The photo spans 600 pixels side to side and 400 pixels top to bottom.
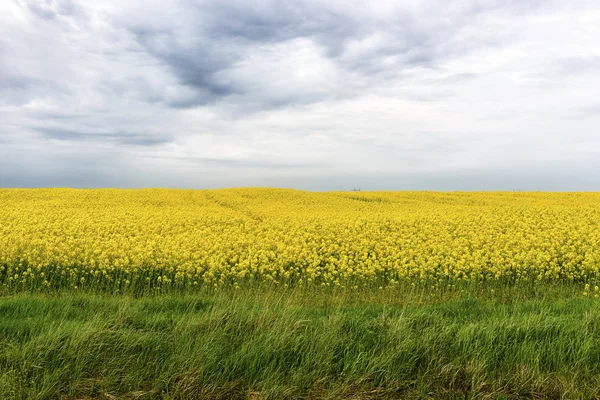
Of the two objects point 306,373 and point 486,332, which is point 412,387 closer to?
point 306,373

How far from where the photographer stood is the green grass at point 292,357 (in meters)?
4.24

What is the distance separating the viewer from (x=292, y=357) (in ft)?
15.3

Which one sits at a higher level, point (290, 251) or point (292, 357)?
point (290, 251)

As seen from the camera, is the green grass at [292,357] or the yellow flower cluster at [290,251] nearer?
the green grass at [292,357]

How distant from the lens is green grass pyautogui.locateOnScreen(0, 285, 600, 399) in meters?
4.24

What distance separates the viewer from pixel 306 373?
444cm

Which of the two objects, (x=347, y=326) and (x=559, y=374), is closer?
(x=559, y=374)

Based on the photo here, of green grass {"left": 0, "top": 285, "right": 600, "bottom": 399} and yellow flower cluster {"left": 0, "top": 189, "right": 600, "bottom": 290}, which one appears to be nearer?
green grass {"left": 0, "top": 285, "right": 600, "bottom": 399}

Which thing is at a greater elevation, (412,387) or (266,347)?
(266,347)

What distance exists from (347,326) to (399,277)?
17.2ft

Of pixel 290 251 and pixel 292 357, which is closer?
pixel 292 357

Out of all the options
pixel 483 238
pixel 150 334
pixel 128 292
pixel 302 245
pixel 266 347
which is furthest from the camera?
pixel 483 238

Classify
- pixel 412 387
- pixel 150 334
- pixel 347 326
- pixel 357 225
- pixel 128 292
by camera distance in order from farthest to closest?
pixel 357 225
pixel 128 292
pixel 347 326
pixel 150 334
pixel 412 387

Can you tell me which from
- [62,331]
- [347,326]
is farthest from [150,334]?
[347,326]
